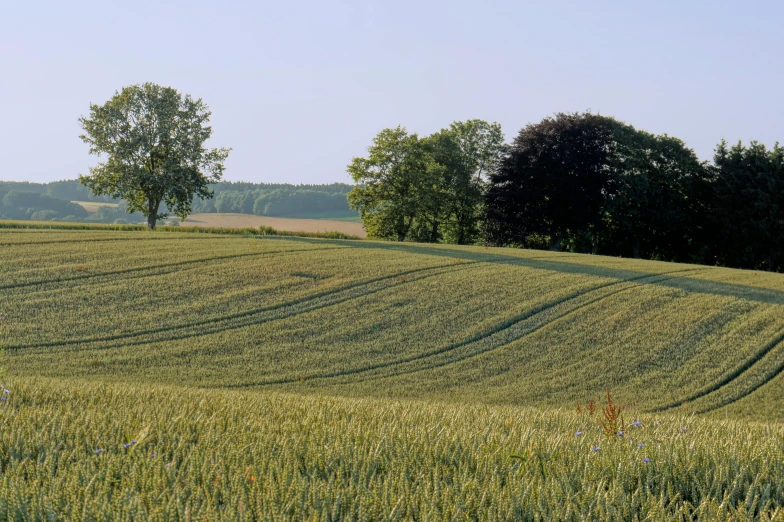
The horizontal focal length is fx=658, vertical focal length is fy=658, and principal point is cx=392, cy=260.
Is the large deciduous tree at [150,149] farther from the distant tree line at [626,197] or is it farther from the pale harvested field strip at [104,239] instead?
the distant tree line at [626,197]

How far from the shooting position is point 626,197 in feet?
188

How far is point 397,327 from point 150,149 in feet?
125

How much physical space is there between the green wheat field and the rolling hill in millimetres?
115

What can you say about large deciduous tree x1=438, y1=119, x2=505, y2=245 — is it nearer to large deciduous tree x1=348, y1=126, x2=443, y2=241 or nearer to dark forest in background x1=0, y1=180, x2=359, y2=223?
large deciduous tree x1=348, y1=126, x2=443, y2=241

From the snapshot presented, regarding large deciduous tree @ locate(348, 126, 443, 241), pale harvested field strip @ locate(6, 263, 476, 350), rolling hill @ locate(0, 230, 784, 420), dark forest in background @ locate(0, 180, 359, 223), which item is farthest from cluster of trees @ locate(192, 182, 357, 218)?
pale harvested field strip @ locate(6, 263, 476, 350)

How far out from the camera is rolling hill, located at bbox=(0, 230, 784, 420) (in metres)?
17.6

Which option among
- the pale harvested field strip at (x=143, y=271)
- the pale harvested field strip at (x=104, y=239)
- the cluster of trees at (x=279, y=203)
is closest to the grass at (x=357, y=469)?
the pale harvested field strip at (x=143, y=271)

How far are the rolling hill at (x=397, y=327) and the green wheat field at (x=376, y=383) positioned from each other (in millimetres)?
115

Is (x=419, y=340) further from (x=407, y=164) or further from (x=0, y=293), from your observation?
(x=407, y=164)

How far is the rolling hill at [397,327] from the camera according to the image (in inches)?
693

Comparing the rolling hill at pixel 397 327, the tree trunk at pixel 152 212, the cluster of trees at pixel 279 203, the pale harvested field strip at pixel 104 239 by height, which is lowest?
the rolling hill at pixel 397 327

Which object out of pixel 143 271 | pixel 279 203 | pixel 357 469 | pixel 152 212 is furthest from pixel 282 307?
pixel 279 203

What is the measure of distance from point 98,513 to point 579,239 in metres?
61.6

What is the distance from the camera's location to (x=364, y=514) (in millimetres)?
3066
